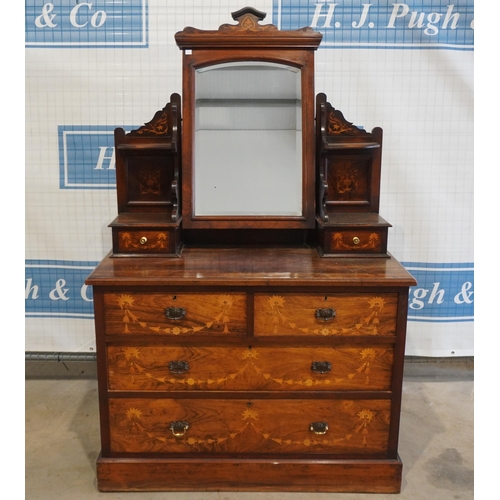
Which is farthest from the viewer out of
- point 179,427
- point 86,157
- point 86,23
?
point 86,157

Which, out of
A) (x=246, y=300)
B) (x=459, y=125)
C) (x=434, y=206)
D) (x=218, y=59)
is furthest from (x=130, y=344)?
(x=459, y=125)

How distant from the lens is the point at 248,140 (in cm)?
252

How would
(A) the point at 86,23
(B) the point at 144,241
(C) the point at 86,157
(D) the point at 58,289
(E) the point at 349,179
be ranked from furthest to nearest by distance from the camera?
(D) the point at 58,289
(C) the point at 86,157
(A) the point at 86,23
(E) the point at 349,179
(B) the point at 144,241

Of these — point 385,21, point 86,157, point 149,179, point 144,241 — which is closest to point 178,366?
point 144,241

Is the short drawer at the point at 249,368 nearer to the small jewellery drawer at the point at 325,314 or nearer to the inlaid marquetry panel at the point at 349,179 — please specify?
the small jewellery drawer at the point at 325,314

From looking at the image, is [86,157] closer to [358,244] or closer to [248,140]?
[248,140]

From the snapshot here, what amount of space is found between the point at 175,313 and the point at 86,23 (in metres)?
1.65

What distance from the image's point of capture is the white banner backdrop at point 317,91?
293cm

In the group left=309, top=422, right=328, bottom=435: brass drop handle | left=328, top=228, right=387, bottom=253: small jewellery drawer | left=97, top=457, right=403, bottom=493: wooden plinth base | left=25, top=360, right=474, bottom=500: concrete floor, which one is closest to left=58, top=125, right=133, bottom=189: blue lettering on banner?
left=25, top=360, right=474, bottom=500: concrete floor

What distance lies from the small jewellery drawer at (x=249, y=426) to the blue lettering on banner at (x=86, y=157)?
1.29 metres

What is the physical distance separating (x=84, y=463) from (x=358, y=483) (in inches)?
46.4

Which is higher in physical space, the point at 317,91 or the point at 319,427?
the point at 317,91

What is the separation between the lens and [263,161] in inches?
99.6

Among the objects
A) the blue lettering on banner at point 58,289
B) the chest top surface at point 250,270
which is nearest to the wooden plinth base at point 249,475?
the chest top surface at point 250,270
